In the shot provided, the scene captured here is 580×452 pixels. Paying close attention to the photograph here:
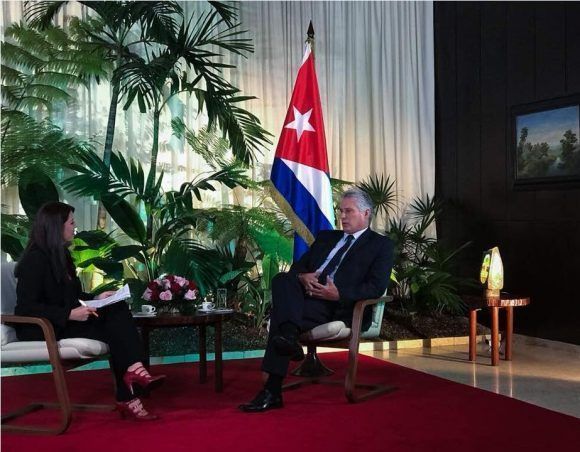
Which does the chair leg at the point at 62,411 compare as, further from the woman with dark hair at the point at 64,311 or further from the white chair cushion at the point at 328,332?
the white chair cushion at the point at 328,332

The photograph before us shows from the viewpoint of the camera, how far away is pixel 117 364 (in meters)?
4.26

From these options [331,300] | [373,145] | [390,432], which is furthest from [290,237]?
[390,432]

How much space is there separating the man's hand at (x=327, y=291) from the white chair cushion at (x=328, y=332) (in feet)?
0.51

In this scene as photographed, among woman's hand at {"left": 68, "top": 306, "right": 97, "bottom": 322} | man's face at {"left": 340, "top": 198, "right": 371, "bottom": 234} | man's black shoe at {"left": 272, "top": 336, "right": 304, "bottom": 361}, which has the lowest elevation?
man's black shoe at {"left": 272, "top": 336, "right": 304, "bottom": 361}

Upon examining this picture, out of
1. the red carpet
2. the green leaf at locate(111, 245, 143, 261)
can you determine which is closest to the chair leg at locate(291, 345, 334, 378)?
the red carpet

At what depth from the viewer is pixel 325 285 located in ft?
15.9

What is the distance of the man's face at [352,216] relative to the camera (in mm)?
5066

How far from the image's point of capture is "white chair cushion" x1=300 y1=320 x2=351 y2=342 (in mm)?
4609

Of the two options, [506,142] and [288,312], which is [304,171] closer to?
[288,312]

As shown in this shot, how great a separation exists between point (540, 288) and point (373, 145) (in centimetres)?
240

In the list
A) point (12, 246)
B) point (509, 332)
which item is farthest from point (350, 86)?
point (12, 246)

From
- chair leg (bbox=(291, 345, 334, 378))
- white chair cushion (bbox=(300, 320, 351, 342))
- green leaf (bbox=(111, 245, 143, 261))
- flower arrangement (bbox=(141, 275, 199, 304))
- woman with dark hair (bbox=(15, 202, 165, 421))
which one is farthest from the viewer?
green leaf (bbox=(111, 245, 143, 261))

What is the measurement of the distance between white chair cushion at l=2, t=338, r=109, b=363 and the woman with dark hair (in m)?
0.10

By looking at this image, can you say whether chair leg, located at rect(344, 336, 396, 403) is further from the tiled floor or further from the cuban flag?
the cuban flag
